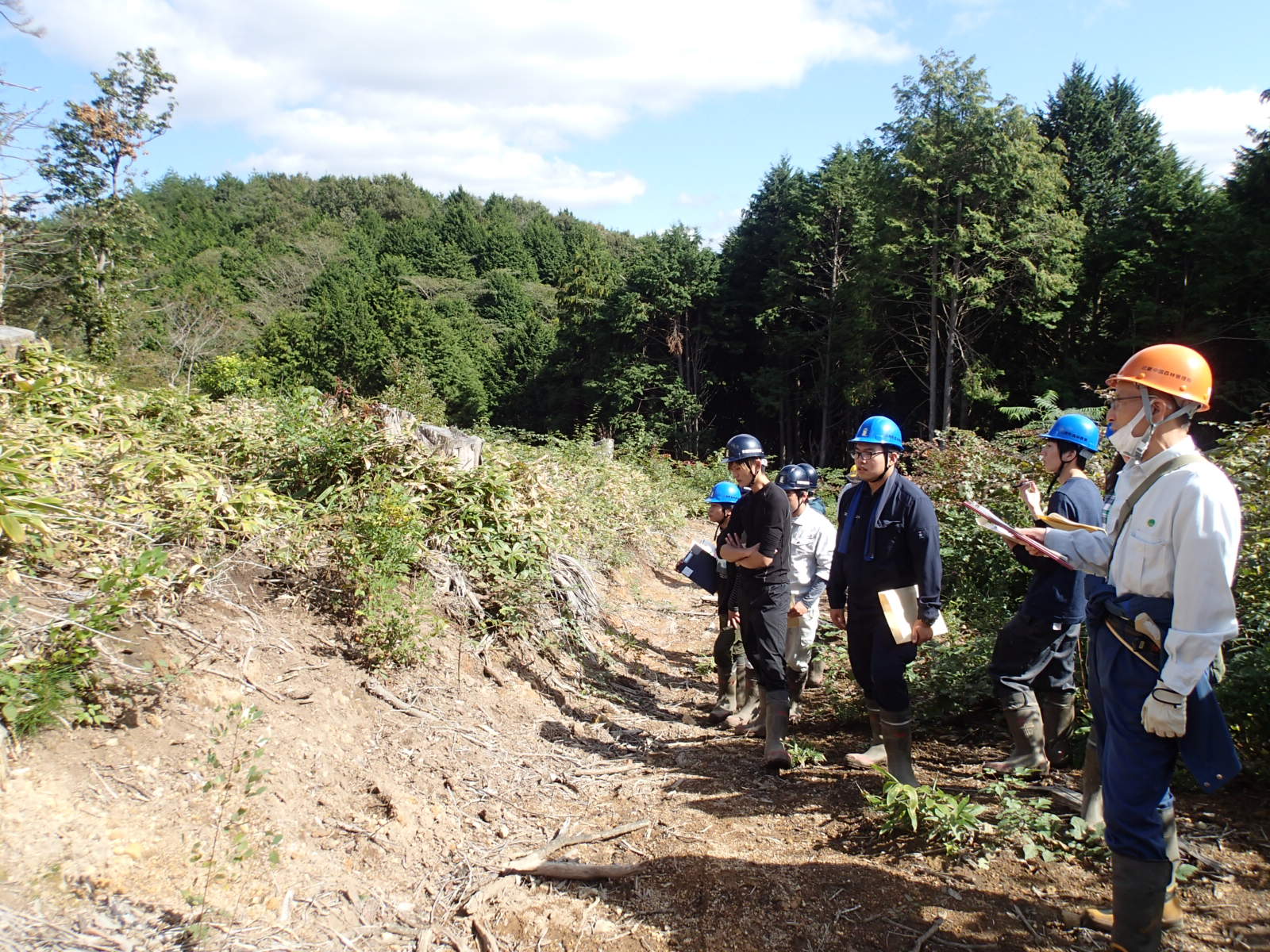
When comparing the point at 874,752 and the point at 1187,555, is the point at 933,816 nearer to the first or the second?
the point at 874,752

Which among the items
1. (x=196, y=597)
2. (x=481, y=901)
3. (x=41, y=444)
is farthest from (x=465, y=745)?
(x=41, y=444)

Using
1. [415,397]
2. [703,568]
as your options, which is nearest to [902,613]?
[703,568]

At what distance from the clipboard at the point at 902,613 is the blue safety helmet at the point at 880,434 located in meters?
0.75

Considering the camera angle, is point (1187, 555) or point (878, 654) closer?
point (1187, 555)

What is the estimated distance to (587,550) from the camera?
9078 mm

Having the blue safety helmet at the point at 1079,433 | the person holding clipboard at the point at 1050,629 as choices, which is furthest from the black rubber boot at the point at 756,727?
the blue safety helmet at the point at 1079,433

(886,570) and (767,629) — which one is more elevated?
(886,570)

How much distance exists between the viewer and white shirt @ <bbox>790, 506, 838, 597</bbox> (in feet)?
19.0

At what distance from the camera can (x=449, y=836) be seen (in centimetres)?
384

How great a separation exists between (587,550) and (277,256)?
51748mm

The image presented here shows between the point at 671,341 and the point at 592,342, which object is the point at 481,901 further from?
the point at 592,342

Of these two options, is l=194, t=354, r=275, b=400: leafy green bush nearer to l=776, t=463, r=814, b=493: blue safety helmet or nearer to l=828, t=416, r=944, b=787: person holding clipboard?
l=776, t=463, r=814, b=493: blue safety helmet

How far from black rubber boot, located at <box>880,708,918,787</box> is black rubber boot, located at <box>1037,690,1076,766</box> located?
0.90 metres

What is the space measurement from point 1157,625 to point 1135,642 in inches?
4.2
